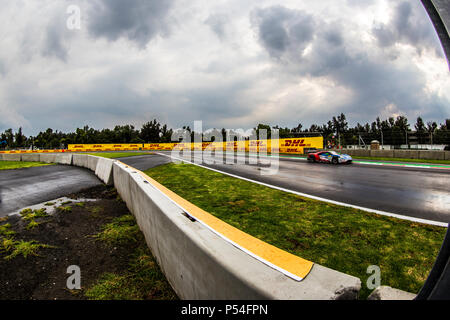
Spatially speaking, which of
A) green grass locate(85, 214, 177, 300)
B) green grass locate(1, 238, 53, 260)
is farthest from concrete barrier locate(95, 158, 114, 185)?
green grass locate(85, 214, 177, 300)

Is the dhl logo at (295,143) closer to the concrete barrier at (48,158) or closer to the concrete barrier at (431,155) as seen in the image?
the concrete barrier at (431,155)

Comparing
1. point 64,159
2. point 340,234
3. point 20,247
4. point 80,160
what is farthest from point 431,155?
point 64,159

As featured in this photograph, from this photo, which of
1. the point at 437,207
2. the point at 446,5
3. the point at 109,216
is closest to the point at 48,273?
the point at 109,216

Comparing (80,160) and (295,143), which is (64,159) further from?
(295,143)

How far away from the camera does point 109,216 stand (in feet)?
17.4

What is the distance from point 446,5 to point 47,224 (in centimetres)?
647

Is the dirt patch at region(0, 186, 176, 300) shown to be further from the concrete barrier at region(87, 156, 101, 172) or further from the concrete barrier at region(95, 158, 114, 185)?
the concrete barrier at region(87, 156, 101, 172)

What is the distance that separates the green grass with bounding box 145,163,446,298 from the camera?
111 inches

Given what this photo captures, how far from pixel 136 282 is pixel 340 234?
3.23 meters

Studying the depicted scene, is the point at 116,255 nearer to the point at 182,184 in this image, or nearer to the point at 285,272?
the point at 285,272

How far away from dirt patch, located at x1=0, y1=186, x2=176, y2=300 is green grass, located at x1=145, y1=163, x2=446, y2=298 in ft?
6.46

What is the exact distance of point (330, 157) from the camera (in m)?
16.7

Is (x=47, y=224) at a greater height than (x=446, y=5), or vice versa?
(x=446, y=5)

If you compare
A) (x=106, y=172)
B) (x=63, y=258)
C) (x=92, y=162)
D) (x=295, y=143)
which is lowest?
(x=63, y=258)
